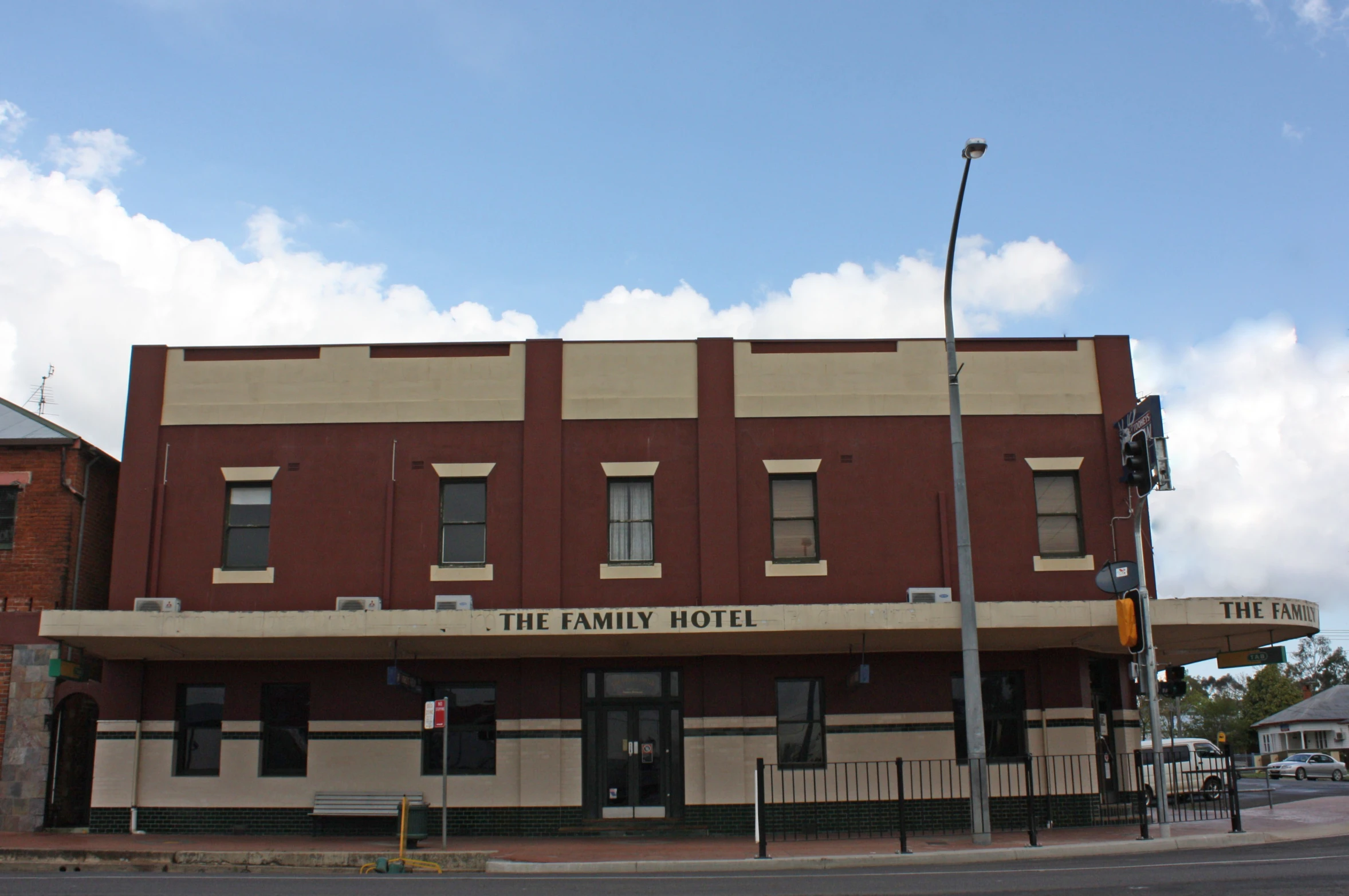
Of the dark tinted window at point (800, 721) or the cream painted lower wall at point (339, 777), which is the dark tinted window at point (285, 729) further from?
the dark tinted window at point (800, 721)

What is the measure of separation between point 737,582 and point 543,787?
4729 millimetres

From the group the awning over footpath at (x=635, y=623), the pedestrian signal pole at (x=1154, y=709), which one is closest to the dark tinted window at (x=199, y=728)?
the awning over footpath at (x=635, y=623)

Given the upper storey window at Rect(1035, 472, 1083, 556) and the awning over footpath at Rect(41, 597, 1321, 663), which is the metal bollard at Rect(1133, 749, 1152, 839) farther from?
the upper storey window at Rect(1035, 472, 1083, 556)

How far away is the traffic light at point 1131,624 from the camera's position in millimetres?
16203

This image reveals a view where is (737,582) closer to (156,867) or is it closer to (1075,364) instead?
(1075,364)

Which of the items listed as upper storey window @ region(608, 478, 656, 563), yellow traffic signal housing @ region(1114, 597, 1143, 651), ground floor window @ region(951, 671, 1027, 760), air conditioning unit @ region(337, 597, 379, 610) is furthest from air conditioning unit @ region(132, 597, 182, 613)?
yellow traffic signal housing @ region(1114, 597, 1143, 651)

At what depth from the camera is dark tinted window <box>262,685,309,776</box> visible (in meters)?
20.0

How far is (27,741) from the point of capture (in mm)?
19688

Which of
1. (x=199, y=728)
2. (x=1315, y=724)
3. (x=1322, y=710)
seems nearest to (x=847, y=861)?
(x=199, y=728)

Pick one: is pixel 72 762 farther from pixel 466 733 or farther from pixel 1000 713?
pixel 1000 713

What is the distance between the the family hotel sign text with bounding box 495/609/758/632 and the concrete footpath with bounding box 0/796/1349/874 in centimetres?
323

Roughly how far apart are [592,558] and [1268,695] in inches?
2852

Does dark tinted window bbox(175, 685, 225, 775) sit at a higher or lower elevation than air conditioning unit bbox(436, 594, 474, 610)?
lower

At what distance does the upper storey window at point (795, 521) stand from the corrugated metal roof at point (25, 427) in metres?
12.7
